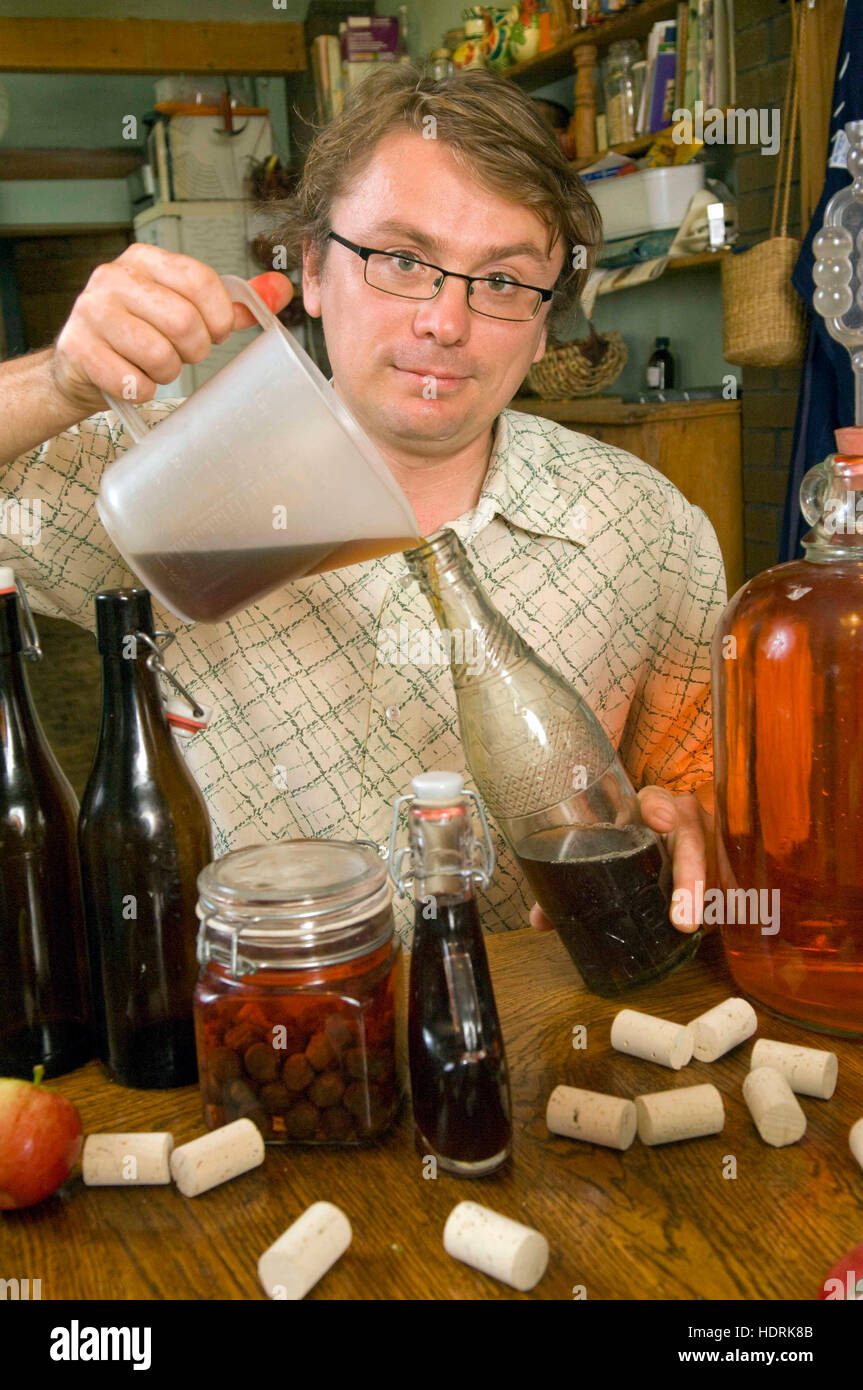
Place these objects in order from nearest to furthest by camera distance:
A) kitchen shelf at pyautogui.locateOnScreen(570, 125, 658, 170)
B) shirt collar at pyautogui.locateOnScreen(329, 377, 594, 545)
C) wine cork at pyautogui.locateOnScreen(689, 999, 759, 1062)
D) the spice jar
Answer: the spice jar, wine cork at pyautogui.locateOnScreen(689, 999, 759, 1062), shirt collar at pyautogui.locateOnScreen(329, 377, 594, 545), kitchen shelf at pyautogui.locateOnScreen(570, 125, 658, 170)

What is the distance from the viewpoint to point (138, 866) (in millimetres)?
712

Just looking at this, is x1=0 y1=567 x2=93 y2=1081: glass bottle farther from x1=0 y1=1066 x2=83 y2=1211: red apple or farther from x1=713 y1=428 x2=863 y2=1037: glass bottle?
x1=713 y1=428 x2=863 y2=1037: glass bottle

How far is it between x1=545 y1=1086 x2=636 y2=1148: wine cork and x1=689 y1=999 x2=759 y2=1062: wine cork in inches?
4.1

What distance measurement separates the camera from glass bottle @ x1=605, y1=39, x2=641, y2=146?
118 inches

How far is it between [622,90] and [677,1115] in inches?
116

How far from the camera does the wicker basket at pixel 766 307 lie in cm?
229

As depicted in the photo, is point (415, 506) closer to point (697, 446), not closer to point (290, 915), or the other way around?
point (290, 915)

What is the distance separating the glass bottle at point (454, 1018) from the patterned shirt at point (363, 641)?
0.45 m

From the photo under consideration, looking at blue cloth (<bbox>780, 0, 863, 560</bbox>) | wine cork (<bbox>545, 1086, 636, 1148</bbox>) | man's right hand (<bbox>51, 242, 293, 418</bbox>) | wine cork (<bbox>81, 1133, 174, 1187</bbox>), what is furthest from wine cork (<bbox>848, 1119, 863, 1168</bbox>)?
blue cloth (<bbox>780, 0, 863, 560</bbox>)

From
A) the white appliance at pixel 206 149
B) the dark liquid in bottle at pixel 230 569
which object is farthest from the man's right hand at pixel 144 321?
the white appliance at pixel 206 149

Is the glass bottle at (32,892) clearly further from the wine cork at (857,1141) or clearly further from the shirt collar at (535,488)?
the shirt collar at (535,488)

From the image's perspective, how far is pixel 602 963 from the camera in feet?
2.74

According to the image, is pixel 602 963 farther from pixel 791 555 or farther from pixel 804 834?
pixel 791 555
